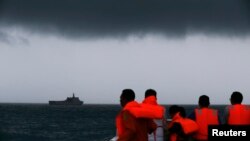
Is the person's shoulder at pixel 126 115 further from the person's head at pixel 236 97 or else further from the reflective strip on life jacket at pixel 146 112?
the person's head at pixel 236 97

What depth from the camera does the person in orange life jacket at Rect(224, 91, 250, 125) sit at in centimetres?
1018

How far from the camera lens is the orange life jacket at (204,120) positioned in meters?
9.96

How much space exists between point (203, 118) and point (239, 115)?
872 mm

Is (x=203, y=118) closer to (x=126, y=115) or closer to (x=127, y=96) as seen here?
(x=127, y=96)

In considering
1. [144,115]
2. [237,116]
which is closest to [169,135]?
[237,116]

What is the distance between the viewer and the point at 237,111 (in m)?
10.2

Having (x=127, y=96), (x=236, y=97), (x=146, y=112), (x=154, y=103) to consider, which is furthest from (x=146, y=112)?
(x=236, y=97)

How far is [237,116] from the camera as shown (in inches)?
403

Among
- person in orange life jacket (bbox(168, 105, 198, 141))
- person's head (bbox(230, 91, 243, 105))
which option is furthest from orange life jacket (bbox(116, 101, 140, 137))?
person's head (bbox(230, 91, 243, 105))

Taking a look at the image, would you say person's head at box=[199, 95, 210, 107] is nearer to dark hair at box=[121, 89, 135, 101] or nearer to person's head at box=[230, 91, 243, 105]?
person's head at box=[230, 91, 243, 105]

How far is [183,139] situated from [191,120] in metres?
0.50

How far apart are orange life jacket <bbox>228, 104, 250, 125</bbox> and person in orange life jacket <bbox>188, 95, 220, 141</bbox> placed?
1.23 feet

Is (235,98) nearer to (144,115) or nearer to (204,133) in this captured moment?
(204,133)

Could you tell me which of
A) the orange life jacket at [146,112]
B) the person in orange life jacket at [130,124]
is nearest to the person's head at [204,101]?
the person in orange life jacket at [130,124]
